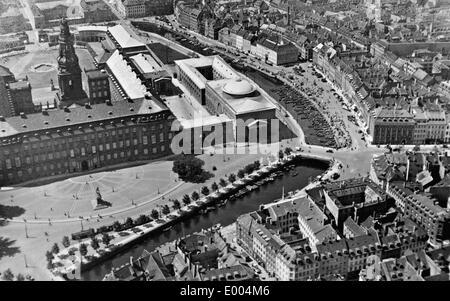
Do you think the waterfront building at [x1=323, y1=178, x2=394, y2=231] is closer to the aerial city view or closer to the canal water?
the aerial city view

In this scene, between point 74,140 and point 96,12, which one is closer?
point 74,140

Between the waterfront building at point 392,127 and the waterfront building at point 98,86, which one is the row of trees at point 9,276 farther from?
the waterfront building at point 392,127

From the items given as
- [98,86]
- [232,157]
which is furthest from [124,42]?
[232,157]

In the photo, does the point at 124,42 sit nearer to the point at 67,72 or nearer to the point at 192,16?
the point at 192,16

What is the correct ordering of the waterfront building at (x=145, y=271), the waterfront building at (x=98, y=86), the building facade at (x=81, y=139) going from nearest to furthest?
the waterfront building at (x=145, y=271)
the building facade at (x=81, y=139)
the waterfront building at (x=98, y=86)

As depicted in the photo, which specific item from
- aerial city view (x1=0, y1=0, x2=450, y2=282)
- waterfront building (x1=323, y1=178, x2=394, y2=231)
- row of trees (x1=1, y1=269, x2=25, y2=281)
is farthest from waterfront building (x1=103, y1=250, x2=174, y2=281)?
waterfront building (x1=323, y1=178, x2=394, y2=231)

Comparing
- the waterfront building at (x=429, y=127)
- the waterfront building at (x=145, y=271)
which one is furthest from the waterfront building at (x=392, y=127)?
the waterfront building at (x=145, y=271)
